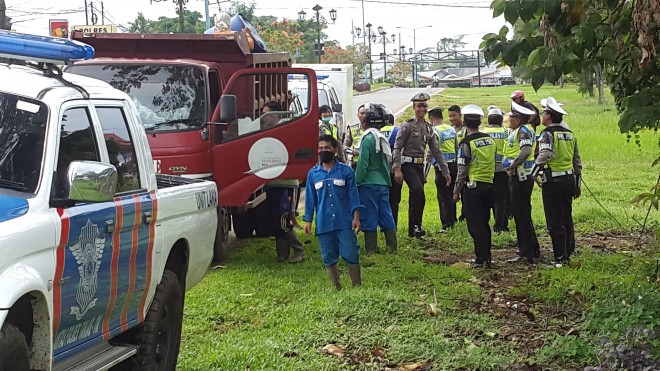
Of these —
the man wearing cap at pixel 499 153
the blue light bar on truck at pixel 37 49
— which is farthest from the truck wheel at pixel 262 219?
the blue light bar on truck at pixel 37 49

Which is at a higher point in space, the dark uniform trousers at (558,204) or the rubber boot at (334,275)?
the dark uniform trousers at (558,204)

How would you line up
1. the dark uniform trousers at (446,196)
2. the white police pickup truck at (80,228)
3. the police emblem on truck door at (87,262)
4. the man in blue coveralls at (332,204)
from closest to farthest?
the white police pickup truck at (80,228) → the police emblem on truck door at (87,262) → the man in blue coveralls at (332,204) → the dark uniform trousers at (446,196)

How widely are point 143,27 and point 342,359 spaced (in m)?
65.0

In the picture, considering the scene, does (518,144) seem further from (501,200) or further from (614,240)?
(614,240)

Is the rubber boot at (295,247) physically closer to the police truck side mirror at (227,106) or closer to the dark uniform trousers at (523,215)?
the police truck side mirror at (227,106)

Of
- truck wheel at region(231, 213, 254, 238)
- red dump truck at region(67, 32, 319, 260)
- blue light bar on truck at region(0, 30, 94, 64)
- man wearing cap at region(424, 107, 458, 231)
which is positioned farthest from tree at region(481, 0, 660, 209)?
truck wheel at region(231, 213, 254, 238)

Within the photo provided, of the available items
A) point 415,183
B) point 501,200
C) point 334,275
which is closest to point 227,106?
point 334,275

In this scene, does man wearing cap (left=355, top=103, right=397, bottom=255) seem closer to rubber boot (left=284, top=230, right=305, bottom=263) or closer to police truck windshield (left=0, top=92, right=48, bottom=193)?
rubber boot (left=284, top=230, right=305, bottom=263)

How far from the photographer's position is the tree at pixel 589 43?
18.9 feet

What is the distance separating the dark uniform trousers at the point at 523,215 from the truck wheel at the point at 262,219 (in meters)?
2.90

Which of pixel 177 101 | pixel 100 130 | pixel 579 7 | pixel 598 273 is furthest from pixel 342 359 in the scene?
pixel 177 101

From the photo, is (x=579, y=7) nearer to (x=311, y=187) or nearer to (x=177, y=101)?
(x=311, y=187)

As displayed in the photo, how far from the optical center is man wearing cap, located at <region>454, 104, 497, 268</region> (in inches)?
408

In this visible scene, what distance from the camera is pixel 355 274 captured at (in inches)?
362
